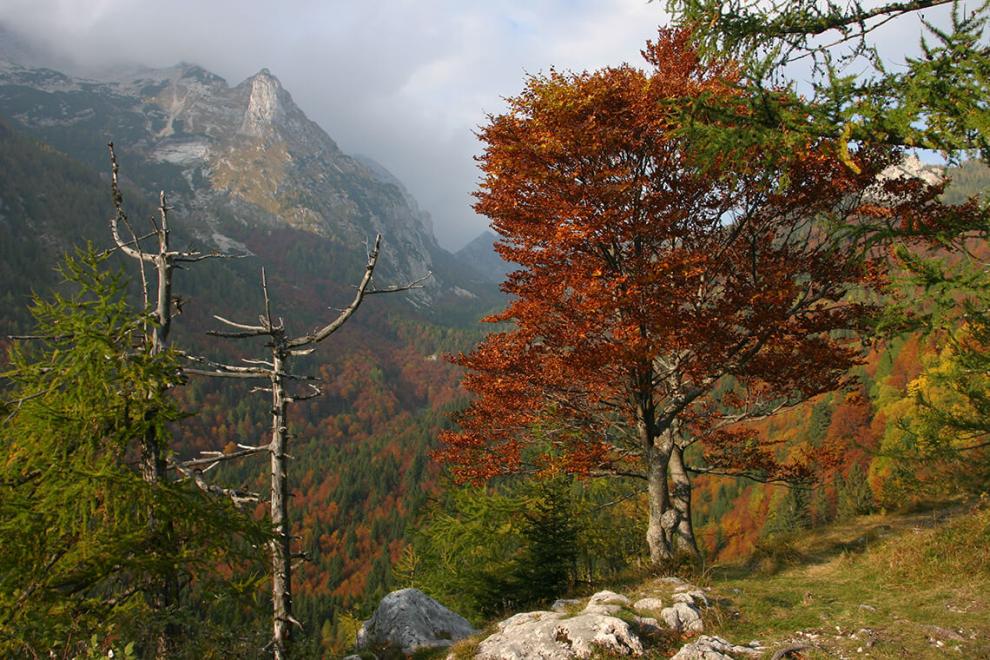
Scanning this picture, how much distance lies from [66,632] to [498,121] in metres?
8.96

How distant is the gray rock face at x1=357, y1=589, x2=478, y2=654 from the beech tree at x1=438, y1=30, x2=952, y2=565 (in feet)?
8.63

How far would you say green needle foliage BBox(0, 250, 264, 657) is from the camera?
427cm

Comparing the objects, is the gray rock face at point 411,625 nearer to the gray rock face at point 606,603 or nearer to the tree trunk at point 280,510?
the gray rock face at point 606,603

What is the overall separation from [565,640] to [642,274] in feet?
17.7

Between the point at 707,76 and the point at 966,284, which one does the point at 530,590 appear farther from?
the point at 707,76

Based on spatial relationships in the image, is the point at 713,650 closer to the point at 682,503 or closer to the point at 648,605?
the point at 648,605

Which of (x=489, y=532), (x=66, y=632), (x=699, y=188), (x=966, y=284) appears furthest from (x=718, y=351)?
(x=66, y=632)

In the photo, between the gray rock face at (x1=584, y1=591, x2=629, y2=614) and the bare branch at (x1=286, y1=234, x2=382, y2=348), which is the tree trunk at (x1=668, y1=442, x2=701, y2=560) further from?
the bare branch at (x1=286, y1=234, x2=382, y2=348)

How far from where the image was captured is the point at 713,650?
612 centimetres

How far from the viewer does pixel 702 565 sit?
1068 cm

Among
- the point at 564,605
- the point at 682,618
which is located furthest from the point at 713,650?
the point at 564,605

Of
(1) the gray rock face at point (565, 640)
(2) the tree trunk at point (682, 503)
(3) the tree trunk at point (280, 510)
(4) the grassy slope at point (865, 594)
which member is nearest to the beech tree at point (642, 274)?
(2) the tree trunk at point (682, 503)

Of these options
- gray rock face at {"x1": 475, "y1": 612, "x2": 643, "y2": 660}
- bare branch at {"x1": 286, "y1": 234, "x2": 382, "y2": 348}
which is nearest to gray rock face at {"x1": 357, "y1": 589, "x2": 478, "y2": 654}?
gray rock face at {"x1": 475, "y1": 612, "x2": 643, "y2": 660}

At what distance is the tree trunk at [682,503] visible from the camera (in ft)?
38.1
